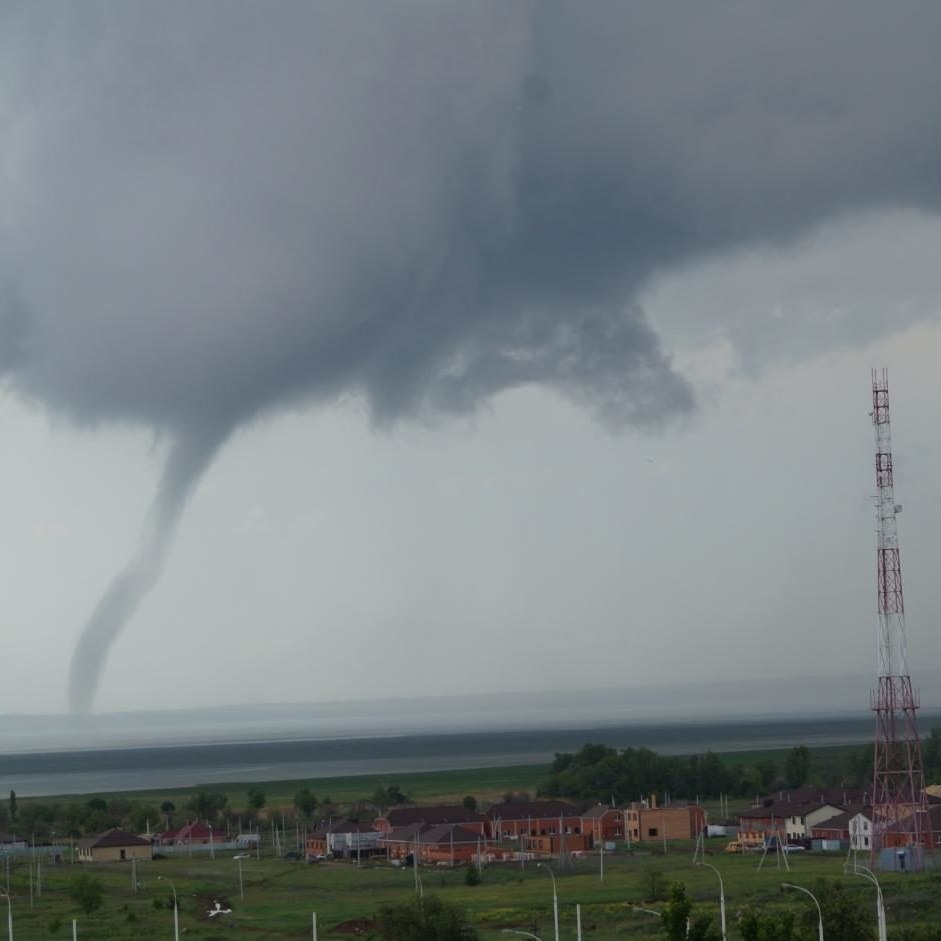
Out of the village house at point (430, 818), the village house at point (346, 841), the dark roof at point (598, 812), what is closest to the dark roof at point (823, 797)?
the dark roof at point (598, 812)

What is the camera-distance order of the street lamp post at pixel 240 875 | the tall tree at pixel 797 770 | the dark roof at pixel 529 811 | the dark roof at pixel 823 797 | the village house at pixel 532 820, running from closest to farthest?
1. the street lamp post at pixel 240 875
2. the village house at pixel 532 820
3. the dark roof at pixel 529 811
4. the dark roof at pixel 823 797
5. the tall tree at pixel 797 770

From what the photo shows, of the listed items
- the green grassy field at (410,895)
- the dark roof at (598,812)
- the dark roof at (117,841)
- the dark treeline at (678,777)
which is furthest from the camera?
the dark treeline at (678,777)

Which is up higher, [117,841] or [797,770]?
[797,770]

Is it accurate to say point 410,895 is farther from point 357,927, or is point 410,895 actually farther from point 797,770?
point 797,770

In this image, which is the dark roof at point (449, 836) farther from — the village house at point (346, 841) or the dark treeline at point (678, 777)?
the dark treeline at point (678, 777)

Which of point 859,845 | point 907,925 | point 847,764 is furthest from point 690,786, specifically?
point 907,925

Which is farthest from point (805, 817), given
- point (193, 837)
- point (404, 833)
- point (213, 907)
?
point (193, 837)

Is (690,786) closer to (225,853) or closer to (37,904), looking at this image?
(225,853)
